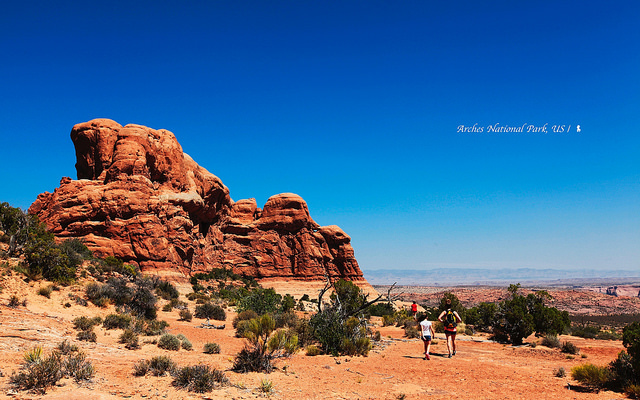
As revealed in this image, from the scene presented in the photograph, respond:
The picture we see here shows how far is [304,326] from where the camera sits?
50.0 feet

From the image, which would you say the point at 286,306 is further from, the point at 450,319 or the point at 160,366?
the point at 160,366

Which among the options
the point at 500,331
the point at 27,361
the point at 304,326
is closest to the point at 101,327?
the point at 27,361

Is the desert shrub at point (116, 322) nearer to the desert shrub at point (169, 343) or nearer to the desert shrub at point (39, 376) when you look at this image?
the desert shrub at point (169, 343)

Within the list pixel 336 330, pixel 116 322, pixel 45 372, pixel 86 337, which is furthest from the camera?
pixel 116 322

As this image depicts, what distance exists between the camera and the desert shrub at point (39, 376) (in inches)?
243

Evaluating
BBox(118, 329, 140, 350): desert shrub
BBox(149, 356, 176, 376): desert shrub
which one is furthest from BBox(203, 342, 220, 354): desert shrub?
BBox(149, 356, 176, 376): desert shrub

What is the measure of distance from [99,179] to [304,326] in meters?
32.9

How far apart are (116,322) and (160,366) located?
22.6 ft

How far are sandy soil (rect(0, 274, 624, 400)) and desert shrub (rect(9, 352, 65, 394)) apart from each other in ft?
0.48

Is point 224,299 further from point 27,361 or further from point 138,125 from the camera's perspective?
point 27,361

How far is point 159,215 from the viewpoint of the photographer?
38.8 meters

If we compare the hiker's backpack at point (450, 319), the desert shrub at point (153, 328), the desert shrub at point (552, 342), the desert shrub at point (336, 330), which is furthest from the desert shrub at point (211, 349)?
the desert shrub at point (552, 342)

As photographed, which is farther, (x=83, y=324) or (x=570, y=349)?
(x=570, y=349)

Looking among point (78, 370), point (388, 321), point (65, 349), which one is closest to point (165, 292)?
point (388, 321)
